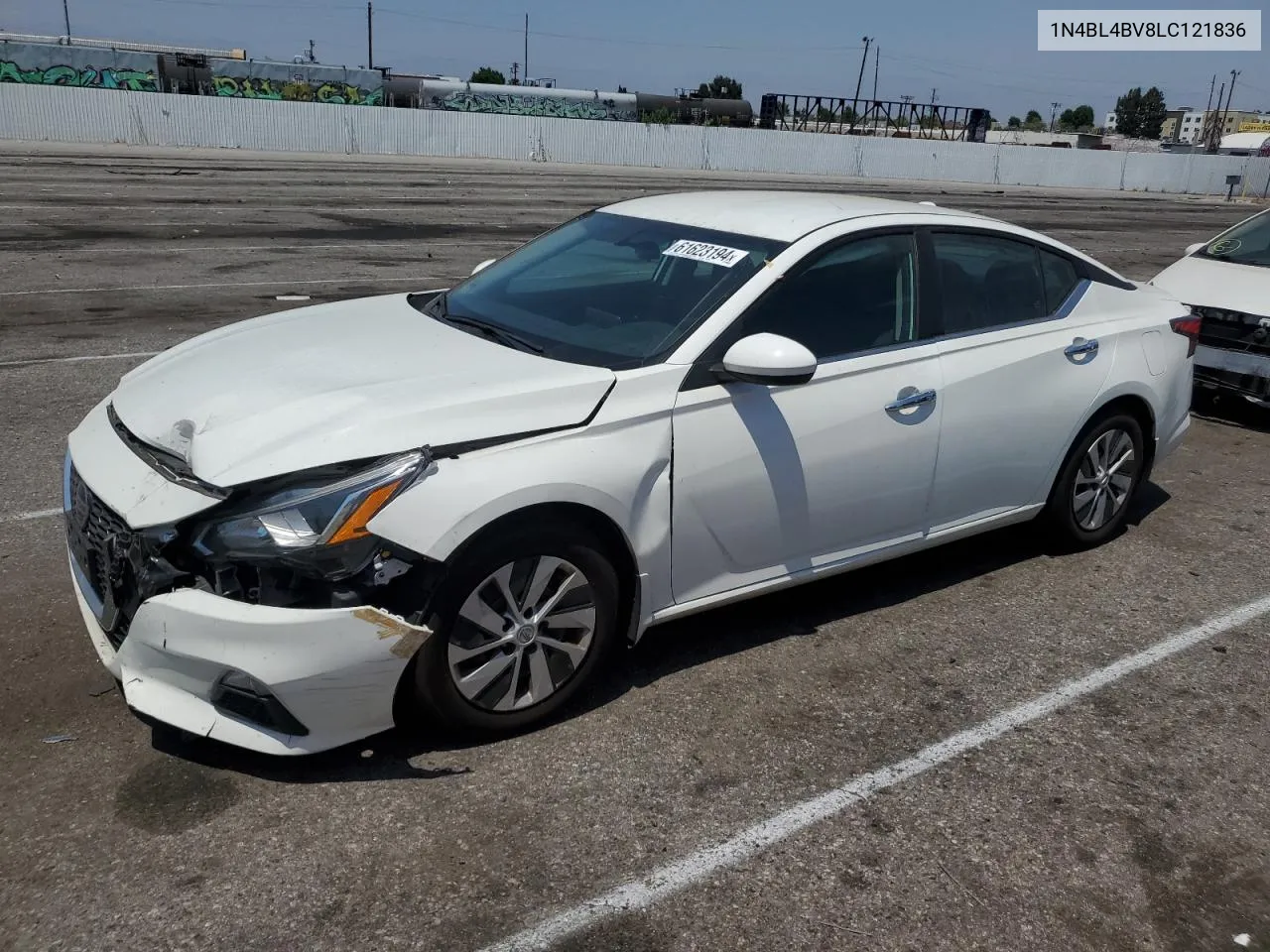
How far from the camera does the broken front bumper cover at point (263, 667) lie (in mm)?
3119

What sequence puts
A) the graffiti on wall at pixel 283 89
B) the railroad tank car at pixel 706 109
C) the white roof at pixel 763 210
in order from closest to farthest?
the white roof at pixel 763 210
the graffiti on wall at pixel 283 89
the railroad tank car at pixel 706 109

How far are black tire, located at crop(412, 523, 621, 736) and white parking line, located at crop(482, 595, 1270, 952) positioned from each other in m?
0.77

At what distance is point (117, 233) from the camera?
49.3 ft

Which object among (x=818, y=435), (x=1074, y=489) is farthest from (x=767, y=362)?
(x=1074, y=489)

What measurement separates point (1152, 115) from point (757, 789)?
170m

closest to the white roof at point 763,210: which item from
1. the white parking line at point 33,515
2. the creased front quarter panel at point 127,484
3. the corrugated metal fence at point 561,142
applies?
the creased front quarter panel at point 127,484

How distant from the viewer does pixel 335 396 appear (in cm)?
353

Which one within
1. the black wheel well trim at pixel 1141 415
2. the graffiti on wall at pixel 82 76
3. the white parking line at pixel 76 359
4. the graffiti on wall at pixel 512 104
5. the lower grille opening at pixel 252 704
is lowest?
the white parking line at pixel 76 359

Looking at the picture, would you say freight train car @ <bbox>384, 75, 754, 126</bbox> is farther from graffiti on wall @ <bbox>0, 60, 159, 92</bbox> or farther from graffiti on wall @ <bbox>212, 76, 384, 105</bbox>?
graffiti on wall @ <bbox>0, 60, 159, 92</bbox>

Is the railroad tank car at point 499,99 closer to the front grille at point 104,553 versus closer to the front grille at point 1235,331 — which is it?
the front grille at point 1235,331

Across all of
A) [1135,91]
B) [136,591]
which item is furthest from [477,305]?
[1135,91]

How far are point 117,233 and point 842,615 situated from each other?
13462 millimetres

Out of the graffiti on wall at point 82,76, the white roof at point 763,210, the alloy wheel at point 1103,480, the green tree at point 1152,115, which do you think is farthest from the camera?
the green tree at point 1152,115

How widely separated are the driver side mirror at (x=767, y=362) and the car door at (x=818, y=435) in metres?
0.08
